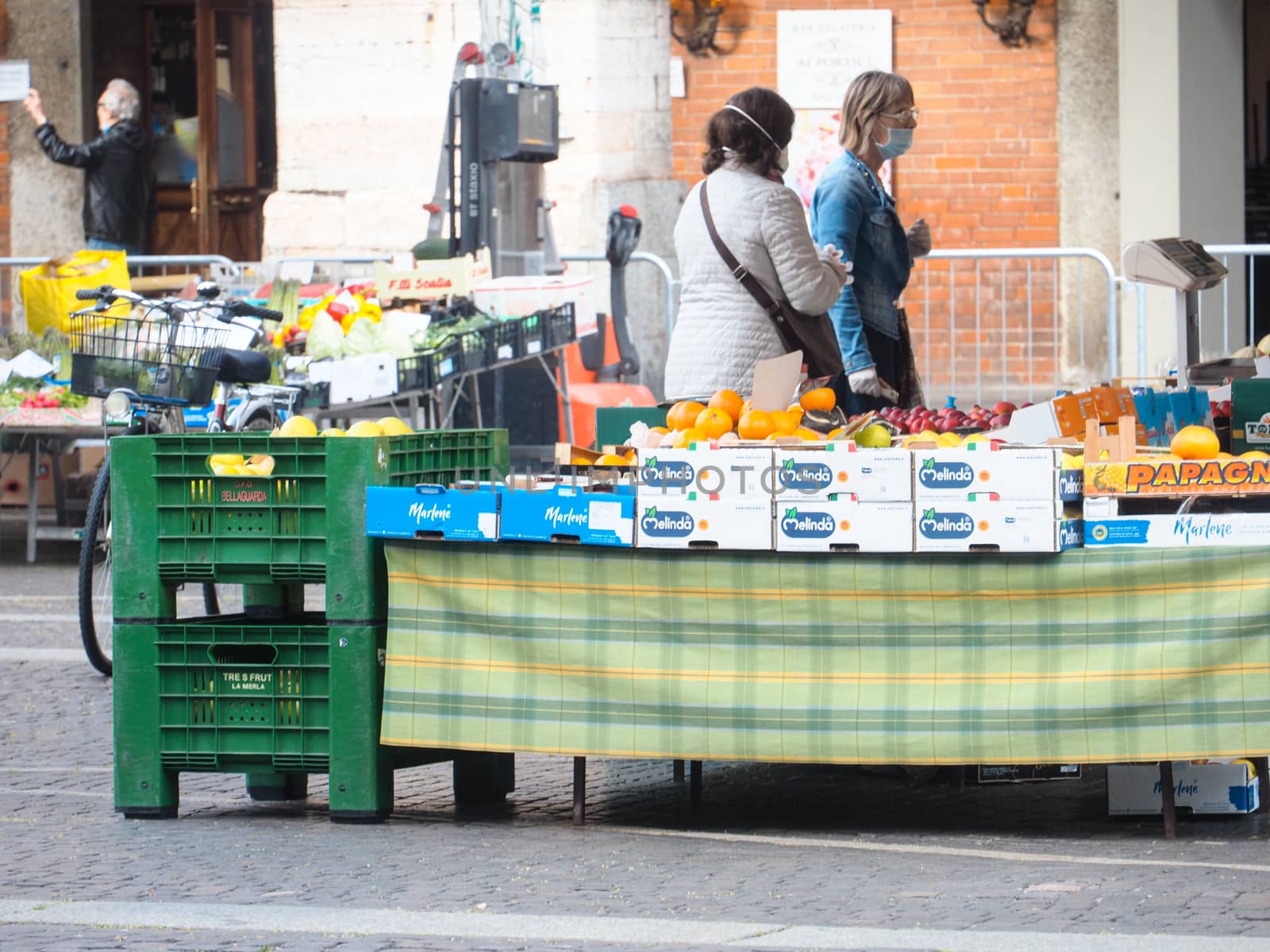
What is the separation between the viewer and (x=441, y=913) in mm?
4945

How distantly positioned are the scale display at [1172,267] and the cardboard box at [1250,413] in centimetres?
116

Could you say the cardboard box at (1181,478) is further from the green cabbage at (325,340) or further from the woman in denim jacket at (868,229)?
the green cabbage at (325,340)

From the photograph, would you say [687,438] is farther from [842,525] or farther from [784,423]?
[842,525]

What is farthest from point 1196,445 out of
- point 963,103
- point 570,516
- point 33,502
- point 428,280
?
point 963,103

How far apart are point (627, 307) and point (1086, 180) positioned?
173 inches

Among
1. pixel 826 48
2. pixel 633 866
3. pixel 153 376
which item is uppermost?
pixel 826 48

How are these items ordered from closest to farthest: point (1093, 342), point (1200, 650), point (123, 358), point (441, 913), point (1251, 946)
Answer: point (1251, 946) < point (441, 913) < point (1200, 650) < point (123, 358) < point (1093, 342)

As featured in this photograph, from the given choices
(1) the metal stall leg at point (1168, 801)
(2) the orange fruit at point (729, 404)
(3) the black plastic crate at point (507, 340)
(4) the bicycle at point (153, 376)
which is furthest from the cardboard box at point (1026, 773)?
(3) the black plastic crate at point (507, 340)

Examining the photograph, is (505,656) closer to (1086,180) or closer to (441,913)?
(441,913)

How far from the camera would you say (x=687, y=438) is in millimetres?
5941

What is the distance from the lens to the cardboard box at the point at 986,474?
18.0ft

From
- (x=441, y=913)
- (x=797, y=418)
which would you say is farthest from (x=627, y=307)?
(x=441, y=913)

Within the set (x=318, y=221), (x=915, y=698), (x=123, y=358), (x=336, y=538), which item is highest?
(x=318, y=221)

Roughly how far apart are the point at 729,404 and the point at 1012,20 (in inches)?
431
